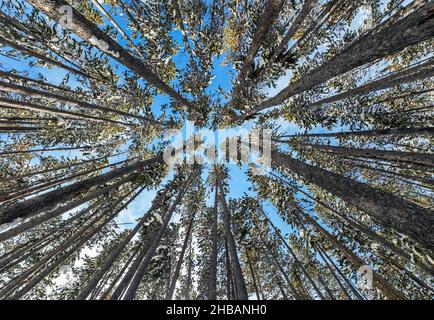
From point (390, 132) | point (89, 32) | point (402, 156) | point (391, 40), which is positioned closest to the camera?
point (391, 40)

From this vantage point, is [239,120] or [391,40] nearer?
[391,40]

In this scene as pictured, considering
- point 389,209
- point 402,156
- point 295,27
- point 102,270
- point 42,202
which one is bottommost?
→ point 102,270

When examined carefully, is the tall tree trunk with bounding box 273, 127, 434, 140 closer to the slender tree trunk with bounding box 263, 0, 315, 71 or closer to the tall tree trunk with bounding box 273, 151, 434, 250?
the tall tree trunk with bounding box 273, 151, 434, 250

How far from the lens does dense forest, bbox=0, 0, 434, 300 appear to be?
24.5 feet

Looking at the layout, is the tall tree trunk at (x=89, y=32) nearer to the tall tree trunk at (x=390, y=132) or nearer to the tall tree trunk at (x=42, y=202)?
the tall tree trunk at (x=42, y=202)

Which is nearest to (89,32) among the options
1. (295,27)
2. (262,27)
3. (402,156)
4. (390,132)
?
(262,27)

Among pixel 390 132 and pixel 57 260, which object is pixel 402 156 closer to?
pixel 390 132

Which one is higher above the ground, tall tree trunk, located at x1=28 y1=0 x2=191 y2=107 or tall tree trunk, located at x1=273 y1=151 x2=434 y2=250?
tall tree trunk, located at x1=28 y1=0 x2=191 y2=107

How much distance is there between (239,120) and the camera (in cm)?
1441

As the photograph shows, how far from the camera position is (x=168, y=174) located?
14.1m

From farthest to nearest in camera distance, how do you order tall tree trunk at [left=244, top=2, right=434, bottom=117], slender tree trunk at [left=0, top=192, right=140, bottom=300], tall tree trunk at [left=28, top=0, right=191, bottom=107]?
1. slender tree trunk at [left=0, top=192, right=140, bottom=300]
2. tall tree trunk at [left=28, top=0, right=191, bottom=107]
3. tall tree trunk at [left=244, top=2, right=434, bottom=117]

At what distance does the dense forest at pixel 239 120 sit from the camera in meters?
7.46

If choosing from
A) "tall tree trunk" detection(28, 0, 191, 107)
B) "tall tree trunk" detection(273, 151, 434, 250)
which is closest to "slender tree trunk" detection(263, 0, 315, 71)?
"tall tree trunk" detection(273, 151, 434, 250)
